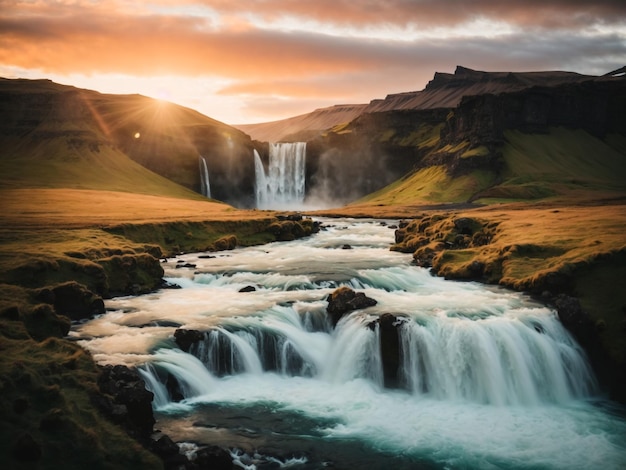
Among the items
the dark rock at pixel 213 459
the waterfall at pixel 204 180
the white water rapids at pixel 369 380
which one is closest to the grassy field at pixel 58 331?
the dark rock at pixel 213 459

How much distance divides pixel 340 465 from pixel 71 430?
920 cm

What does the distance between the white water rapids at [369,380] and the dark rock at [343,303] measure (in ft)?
1.85

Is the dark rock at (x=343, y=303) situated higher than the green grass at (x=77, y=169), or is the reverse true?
the green grass at (x=77, y=169)

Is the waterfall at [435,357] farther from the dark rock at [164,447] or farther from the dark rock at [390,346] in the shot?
the dark rock at [164,447]

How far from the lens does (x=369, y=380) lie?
90.1 ft

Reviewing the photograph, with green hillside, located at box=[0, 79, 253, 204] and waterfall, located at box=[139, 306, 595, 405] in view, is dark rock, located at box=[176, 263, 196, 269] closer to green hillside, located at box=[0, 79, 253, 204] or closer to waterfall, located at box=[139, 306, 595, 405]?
waterfall, located at box=[139, 306, 595, 405]

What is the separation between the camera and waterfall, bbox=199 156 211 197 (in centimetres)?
17200

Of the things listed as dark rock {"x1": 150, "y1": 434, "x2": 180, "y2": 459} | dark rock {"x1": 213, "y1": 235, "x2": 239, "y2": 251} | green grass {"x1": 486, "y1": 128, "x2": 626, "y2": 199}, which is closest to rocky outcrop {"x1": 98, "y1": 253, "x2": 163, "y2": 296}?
dark rock {"x1": 213, "y1": 235, "x2": 239, "y2": 251}

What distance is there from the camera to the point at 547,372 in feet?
90.9

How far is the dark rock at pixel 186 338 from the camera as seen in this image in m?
27.1

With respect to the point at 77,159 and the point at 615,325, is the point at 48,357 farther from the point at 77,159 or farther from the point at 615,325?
the point at 77,159

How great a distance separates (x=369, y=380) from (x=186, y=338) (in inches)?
A: 376

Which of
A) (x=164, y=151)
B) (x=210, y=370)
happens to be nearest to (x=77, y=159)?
(x=164, y=151)

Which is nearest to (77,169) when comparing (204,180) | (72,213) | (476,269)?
(204,180)
